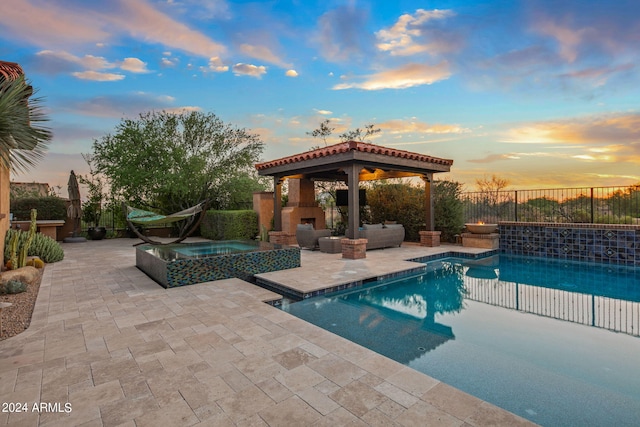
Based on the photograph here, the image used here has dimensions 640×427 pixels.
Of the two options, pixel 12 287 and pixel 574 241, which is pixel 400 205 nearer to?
pixel 574 241

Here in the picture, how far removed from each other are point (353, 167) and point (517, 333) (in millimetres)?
5883

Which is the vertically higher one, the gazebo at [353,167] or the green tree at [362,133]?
the green tree at [362,133]

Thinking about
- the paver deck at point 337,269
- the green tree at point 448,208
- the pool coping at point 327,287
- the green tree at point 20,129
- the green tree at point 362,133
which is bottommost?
the pool coping at point 327,287

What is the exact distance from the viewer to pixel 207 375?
2.66m

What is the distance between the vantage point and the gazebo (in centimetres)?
883

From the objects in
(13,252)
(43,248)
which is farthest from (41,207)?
(13,252)

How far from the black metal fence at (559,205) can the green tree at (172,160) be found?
38.4ft

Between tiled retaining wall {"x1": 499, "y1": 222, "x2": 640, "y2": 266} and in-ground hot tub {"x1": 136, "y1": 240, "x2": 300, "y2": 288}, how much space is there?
777 cm

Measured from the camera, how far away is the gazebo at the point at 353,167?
8828 millimetres

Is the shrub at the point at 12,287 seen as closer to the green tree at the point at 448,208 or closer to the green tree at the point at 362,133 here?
the green tree at the point at 448,208

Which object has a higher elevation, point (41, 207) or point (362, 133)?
point (362, 133)

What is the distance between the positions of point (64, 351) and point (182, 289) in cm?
243

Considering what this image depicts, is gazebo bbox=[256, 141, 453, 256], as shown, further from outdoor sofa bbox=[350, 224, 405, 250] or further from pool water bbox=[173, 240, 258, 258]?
pool water bbox=[173, 240, 258, 258]

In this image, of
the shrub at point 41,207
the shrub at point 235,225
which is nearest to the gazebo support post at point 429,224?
the shrub at point 235,225
